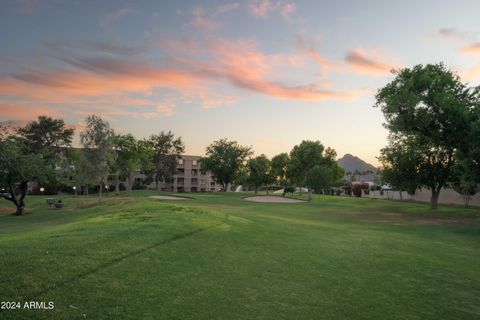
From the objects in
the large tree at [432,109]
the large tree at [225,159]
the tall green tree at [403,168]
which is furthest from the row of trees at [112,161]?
the large tree at [432,109]

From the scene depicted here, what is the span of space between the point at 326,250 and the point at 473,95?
111 feet

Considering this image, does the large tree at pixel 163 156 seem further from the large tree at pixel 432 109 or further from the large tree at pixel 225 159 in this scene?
the large tree at pixel 432 109

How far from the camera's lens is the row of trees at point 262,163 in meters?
79.6

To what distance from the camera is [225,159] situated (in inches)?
4072

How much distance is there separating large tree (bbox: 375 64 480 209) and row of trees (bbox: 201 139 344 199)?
33.8 m

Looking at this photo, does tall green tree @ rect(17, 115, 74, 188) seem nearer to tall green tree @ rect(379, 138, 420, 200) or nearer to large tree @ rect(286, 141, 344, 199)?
large tree @ rect(286, 141, 344, 199)

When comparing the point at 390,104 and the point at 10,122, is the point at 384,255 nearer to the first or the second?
the point at 390,104

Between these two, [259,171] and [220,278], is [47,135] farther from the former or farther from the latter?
[220,278]

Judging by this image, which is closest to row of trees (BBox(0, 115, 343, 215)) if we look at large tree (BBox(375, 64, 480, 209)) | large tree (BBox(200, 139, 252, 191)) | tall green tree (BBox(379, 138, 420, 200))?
large tree (BBox(200, 139, 252, 191))

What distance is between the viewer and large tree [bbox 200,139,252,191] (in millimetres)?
102938

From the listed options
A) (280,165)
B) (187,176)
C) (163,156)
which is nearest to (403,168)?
(280,165)

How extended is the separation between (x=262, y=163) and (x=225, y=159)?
17266 millimetres

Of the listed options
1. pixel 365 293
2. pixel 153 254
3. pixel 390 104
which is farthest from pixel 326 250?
pixel 390 104

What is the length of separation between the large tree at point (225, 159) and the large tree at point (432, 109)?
64188 mm
